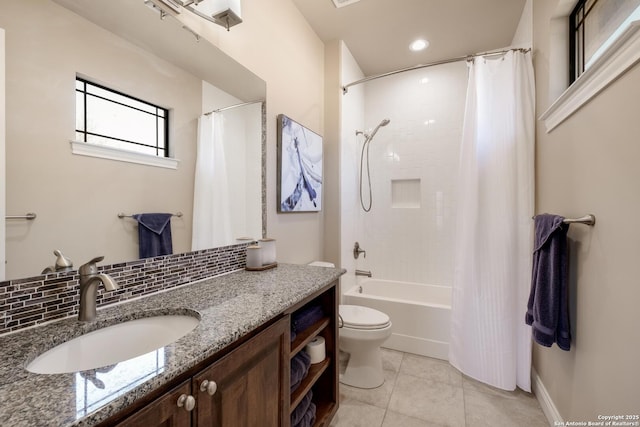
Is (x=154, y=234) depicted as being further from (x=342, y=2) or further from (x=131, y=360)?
(x=342, y=2)

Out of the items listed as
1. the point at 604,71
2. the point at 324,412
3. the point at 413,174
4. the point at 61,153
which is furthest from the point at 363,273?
the point at 61,153

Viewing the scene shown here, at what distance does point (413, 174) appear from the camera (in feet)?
9.62

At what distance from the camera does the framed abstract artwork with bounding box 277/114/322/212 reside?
1855 millimetres

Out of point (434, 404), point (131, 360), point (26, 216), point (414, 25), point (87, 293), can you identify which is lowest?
point (434, 404)

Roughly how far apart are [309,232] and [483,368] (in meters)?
1.57

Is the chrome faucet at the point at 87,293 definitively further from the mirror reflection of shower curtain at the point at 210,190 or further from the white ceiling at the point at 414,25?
the white ceiling at the point at 414,25

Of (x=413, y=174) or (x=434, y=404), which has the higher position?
(x=413, y=174)

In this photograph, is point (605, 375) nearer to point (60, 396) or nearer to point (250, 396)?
point (250, 396)

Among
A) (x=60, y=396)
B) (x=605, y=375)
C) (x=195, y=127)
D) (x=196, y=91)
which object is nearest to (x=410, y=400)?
(x=605, y=375)

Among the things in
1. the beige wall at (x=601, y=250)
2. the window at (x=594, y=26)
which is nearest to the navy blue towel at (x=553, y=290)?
the beige wall at (x=601, y=250)

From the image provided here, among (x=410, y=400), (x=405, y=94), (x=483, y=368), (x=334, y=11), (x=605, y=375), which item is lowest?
(x=410, y=400)

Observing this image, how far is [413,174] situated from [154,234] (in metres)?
2.54

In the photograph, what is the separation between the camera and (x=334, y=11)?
2.11 metres

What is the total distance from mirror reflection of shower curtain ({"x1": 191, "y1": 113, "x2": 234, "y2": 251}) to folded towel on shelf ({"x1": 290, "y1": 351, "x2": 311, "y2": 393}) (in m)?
0.70
